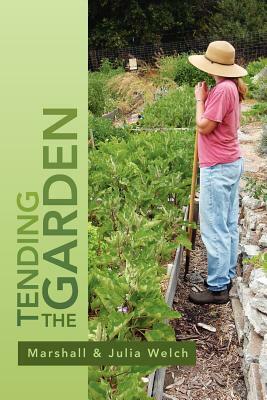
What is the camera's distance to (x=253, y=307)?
384cm

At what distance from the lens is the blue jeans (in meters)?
4.36

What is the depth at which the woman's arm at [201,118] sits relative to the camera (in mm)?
4172

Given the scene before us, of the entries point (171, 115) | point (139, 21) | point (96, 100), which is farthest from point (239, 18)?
point (171, 115)

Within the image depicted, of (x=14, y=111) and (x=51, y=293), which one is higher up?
(x=14, y=111)

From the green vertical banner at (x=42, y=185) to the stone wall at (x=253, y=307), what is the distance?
1544 mm

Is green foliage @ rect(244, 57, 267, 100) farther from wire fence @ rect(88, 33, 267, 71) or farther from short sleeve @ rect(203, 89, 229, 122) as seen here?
short sleeve @ rect(203, 89, 229, 122)

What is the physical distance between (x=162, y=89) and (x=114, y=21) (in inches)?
337

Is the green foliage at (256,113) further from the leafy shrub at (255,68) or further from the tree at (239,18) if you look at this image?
the tree at (239,18)

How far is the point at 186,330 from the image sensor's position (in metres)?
4.35

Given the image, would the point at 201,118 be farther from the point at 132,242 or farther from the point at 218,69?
the point at 132,242

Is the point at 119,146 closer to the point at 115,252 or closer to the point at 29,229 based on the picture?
the point at 115,252

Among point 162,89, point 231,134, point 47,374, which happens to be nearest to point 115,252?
point 231,134

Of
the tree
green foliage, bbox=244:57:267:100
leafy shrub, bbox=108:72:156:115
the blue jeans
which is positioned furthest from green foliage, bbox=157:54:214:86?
the blue jeans

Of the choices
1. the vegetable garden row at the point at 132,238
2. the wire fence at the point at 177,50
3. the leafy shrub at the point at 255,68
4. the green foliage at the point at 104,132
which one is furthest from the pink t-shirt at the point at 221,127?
the wire fence at the point at 177,50
